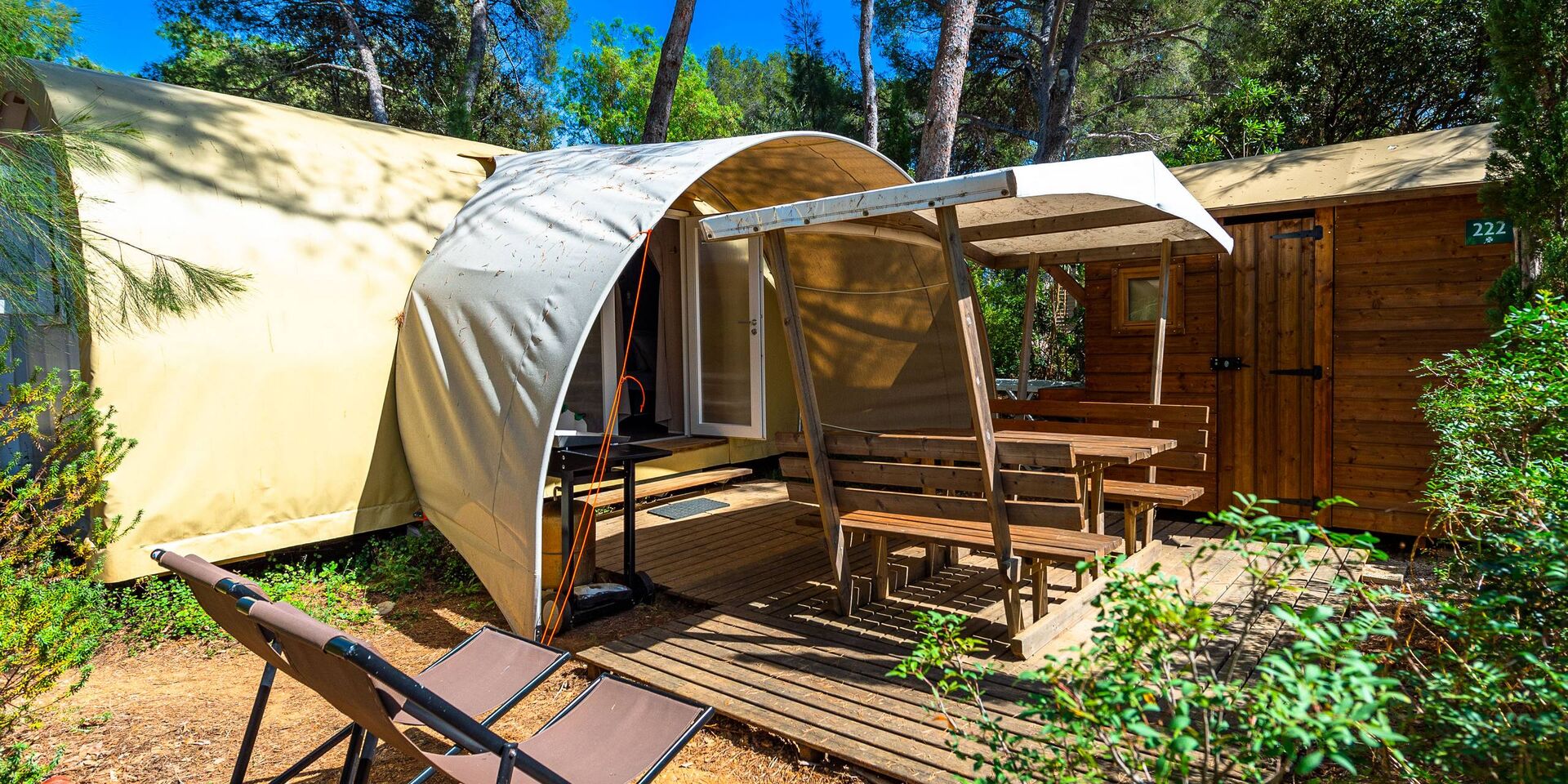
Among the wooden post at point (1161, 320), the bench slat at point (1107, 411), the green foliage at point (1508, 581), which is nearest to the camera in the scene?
the green foliage at point (1508, 581)

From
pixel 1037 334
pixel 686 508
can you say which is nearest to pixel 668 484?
pixel 686 508

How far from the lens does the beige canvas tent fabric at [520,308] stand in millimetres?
3803

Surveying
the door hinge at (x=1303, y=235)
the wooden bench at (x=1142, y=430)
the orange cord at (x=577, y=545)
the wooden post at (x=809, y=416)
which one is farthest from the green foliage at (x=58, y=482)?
the door hinge at (x=1303, y=235)

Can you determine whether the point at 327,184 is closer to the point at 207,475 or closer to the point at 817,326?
the point at 207,475

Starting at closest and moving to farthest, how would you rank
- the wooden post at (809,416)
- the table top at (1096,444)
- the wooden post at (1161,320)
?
the table top at (1096,444), the wooden post at (809,416), the wooden post at (1161,320)

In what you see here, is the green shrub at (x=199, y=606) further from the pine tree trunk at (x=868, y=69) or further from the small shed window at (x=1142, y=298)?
the pine tree trunk at (x=868, y=69)

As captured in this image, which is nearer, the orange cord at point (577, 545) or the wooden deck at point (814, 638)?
the wooden deck at point (814, 638)

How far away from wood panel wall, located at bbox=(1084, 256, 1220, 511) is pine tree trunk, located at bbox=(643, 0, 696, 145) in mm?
4814

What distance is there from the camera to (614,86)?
28.2 metres

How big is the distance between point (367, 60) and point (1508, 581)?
14.7 meters

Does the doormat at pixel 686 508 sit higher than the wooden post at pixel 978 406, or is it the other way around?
the wooden post at pixel 978 406

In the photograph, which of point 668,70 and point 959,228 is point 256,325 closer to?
point 959,228

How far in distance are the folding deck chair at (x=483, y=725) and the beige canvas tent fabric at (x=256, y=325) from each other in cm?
290

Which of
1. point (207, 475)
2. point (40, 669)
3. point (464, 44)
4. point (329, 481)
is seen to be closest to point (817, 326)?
point (329, 481)
